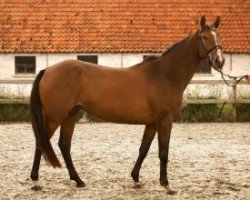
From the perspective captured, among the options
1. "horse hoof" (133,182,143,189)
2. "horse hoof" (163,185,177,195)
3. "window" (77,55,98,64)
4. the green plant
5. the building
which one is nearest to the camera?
"horse hoof" (163,185,177,195)

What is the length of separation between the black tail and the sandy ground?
18.7 inches

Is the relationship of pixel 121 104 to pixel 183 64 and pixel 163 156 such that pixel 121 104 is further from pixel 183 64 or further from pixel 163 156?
pixel 183 64

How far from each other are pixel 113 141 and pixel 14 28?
11491 millimetres

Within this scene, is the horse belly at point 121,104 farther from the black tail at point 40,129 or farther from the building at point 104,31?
the building at point 104,31

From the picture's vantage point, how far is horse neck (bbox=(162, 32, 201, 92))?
259 inches

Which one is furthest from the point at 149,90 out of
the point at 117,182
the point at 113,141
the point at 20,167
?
the point at 113,141

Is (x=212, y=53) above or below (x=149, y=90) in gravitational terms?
above

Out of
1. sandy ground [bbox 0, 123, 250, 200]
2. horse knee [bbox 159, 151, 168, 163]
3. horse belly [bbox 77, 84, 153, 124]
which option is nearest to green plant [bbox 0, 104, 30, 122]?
sandy ground [bbox 0, 123, 250, 200]

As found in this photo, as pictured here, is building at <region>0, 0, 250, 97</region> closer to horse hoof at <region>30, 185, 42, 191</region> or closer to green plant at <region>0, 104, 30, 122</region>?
green plant at <region>0, 104, 30, 122</region>

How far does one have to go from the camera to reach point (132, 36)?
20312mm

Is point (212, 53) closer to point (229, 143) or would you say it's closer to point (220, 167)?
point (220, 167)

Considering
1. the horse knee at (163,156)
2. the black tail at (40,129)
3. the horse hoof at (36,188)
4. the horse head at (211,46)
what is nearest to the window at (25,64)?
the black tail at (40,129)

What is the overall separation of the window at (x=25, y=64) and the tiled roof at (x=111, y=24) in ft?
2.19

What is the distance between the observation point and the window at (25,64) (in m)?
20.3
